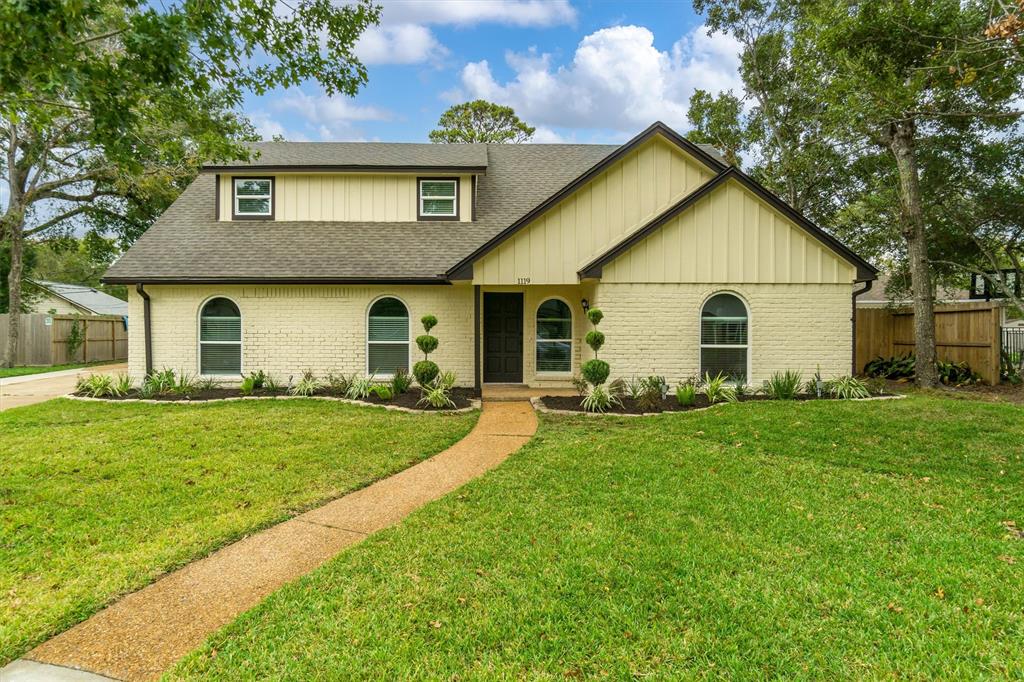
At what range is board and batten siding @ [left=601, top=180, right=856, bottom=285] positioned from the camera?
9.84 meters

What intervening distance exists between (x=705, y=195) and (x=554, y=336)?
4.48m

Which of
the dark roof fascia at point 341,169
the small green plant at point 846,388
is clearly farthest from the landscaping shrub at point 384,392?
the small green plant at point 846,388

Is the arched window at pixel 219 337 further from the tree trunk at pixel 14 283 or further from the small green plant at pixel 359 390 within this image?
the tree trunk at pixel 14 283

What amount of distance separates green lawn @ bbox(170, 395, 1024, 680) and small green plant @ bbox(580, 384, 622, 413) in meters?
3.07

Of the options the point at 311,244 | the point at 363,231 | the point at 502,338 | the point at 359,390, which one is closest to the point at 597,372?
the point at 502,338

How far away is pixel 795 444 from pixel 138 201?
2623 cm

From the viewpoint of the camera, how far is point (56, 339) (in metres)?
19.0

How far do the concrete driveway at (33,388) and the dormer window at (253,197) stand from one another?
564cm

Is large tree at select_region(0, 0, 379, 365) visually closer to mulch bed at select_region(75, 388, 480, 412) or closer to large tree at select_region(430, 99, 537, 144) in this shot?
mulch bed at select_region(75, 388, 480, 412)

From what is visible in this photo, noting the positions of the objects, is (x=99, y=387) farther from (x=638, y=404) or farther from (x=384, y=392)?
(x=638, y=404)

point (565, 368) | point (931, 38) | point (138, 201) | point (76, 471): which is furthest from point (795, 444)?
point (138, 201)

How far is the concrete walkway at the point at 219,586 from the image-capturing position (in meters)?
2.65

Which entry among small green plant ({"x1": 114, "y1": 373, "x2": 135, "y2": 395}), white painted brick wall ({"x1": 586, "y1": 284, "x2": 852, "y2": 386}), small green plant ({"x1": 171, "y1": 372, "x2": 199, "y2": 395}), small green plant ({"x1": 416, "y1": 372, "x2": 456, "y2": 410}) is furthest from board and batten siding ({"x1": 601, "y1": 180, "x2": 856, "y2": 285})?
small green plant ({"x1": 114, "y1": 373, "x2": 135, "y2": 395})

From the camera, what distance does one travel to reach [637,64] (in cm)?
1669
